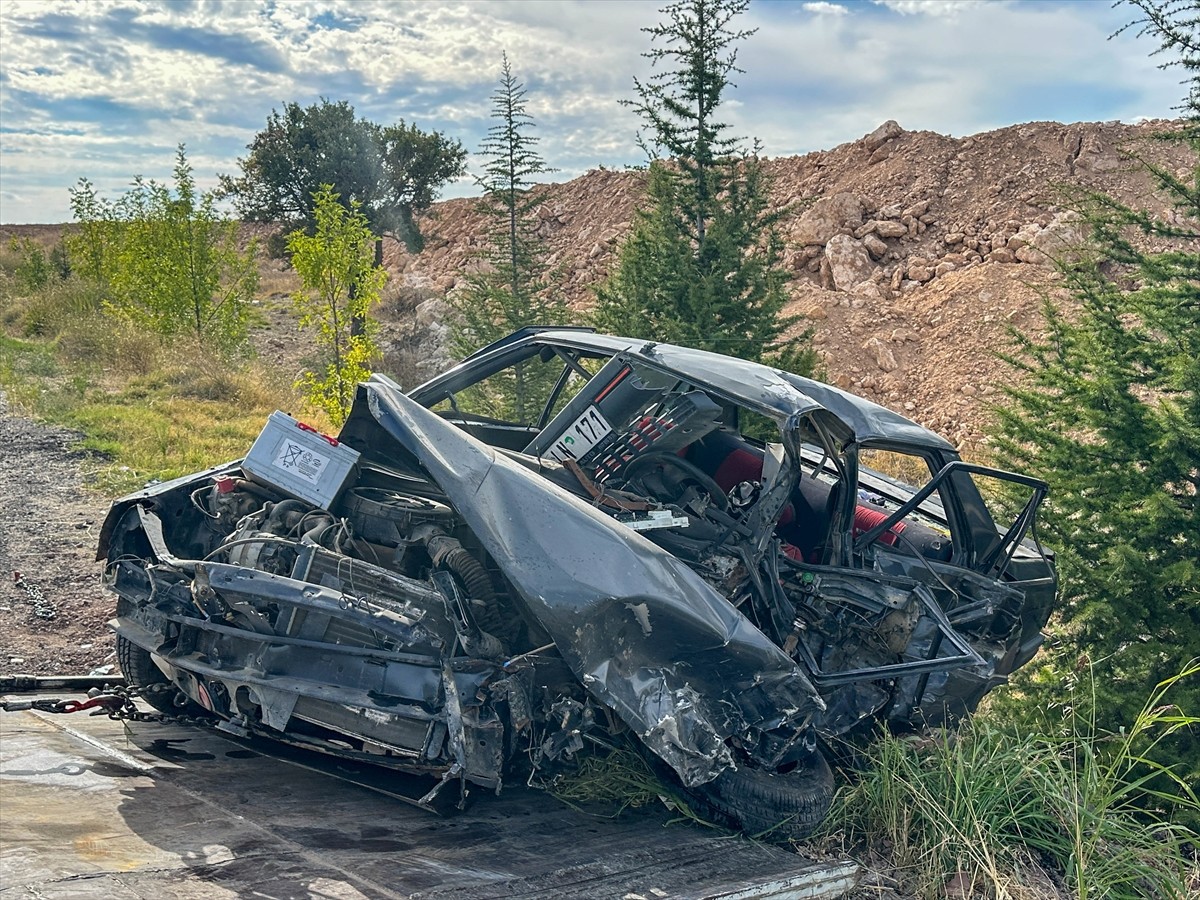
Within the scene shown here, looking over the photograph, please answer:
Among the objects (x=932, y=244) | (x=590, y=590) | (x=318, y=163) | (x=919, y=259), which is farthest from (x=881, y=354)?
(x=318, y=163)

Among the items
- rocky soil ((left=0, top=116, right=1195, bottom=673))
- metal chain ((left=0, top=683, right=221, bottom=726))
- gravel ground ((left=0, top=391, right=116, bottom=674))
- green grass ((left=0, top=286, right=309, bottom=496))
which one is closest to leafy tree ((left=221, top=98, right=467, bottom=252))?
rocky soil ((left=0, top=116, right=1195, bottom=673))

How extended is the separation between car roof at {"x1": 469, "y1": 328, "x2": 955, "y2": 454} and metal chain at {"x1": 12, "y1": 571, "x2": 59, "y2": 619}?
3942mm

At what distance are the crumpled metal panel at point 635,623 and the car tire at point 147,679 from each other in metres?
1.67

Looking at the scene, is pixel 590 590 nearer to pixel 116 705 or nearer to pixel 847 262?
pixel 116 705

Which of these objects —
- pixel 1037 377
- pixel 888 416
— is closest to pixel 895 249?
pixel 1037 377

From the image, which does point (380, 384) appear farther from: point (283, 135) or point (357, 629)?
point (283, 135)

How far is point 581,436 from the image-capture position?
4.61 metres

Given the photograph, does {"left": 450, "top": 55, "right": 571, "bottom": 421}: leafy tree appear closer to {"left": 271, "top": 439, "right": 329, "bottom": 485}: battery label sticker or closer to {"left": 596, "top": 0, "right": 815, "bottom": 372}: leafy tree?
{"left": 596, "top": 0, "right": 815, "bottom": 372}: leafy tree

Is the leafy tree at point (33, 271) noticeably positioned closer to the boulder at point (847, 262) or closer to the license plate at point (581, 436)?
the boulder at point (847, 262)

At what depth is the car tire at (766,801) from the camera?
389 cm

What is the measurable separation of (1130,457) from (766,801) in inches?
198

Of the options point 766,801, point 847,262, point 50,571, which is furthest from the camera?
point 847,262

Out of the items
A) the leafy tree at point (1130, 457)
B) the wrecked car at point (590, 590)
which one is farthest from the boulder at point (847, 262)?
the wrecked car at point (590, 590)

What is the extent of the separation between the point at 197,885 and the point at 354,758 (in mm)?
676
